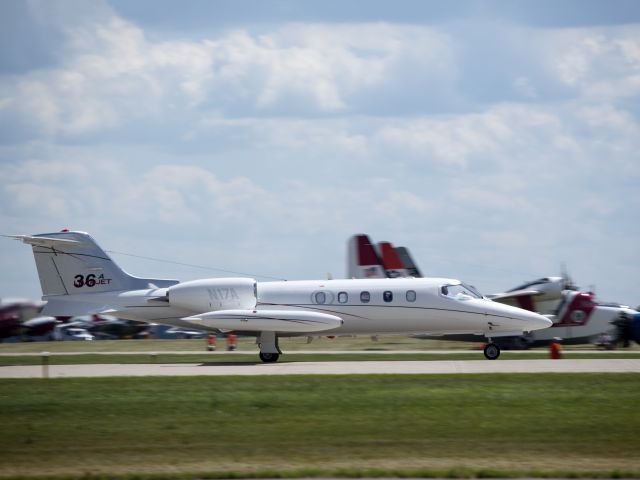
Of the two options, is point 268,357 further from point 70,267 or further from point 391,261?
point 391,261

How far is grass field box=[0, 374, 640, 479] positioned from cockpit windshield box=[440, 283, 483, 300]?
8879 mm

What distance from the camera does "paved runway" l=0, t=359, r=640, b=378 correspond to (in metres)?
28.1

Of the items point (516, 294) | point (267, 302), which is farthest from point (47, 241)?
point (516, 294)

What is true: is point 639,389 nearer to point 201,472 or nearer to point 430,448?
point 430,448

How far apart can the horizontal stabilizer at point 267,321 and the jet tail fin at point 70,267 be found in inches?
155

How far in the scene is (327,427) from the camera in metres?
17.5

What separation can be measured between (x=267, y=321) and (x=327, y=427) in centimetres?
1634

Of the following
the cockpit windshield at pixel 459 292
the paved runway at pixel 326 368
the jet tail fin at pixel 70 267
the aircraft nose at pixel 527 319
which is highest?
Result: the jet tail fin at pixel 70 267

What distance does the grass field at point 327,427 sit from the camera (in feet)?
45.9

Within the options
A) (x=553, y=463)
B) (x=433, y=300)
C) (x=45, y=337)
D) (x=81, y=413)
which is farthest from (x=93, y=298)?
(x=45, y=337)

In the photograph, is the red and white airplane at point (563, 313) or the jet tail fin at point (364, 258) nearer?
the red and white airplane at point (563, 313)

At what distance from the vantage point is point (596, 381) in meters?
24.1

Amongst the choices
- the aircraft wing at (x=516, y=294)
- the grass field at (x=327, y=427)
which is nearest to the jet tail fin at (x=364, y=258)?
the aircraft wing at (x=516, y=294)

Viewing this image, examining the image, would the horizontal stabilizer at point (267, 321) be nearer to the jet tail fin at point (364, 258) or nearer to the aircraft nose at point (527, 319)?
the aircraft nose at point (527, 319)
